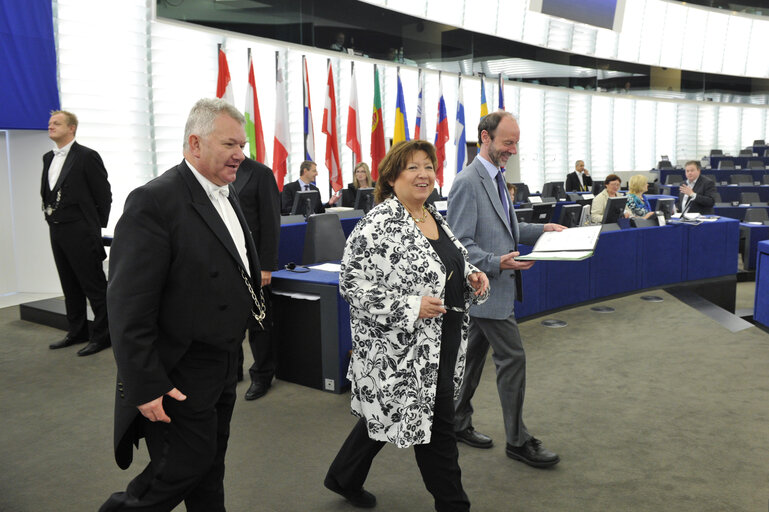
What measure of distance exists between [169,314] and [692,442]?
9.36 feet

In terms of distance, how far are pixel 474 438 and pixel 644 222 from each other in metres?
4.72

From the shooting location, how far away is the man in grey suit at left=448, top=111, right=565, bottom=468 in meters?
2.94

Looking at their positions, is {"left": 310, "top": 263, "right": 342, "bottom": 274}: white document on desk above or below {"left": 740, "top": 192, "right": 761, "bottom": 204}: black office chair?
below

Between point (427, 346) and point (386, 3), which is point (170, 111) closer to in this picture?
point (386, 3)

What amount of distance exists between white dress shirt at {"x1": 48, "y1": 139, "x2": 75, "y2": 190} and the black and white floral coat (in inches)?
146

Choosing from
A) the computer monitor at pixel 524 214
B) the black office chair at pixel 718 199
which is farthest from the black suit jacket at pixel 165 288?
the black office chair at pixel 718 199

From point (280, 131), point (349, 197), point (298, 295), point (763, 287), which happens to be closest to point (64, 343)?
point (298, 295)

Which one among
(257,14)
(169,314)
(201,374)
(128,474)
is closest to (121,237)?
(169,314)

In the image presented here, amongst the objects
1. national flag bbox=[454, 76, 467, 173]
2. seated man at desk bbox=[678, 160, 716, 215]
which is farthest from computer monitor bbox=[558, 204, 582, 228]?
national flag bbox=[454, 76, 467, 173]

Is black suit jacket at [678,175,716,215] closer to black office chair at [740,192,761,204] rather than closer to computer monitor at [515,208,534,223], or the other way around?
black office chair at [740,192,761,204]

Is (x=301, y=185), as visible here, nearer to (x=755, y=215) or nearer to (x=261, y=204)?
(x=261, y=204)

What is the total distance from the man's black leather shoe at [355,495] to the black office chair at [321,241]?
8.87ft

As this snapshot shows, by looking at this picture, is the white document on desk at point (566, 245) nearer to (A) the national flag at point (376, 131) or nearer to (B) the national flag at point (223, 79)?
(B) the national flag at point (223, 79)

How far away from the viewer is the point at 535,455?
10.3 feet
